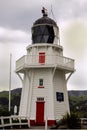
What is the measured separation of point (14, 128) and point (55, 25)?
12.7 m

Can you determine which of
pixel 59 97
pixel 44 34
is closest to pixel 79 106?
pixel 59 97

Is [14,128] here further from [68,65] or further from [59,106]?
[68,65]

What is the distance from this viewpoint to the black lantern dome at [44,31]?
32.3m

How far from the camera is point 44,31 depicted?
32.2 metres

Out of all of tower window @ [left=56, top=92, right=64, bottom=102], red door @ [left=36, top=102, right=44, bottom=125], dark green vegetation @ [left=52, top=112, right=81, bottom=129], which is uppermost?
tower window @ [left=56, top=92, right=64, bottom=102]

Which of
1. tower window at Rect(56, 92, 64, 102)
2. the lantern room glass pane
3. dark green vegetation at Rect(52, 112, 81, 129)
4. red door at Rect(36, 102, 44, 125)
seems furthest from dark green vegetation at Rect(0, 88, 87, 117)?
the lantern room glass pane

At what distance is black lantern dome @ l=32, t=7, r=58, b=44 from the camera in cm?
3228

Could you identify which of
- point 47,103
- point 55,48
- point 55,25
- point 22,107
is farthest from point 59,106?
point 55,25

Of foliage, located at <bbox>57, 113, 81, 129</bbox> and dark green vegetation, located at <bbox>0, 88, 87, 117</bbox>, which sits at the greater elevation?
dark green vegetation, located at <bbox>0, 88, 87, 117</bbox>

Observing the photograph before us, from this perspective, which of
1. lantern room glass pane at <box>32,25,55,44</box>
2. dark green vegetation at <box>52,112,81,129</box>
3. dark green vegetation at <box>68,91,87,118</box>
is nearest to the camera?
dark green vegetation at <box>52,112,81,129</box>

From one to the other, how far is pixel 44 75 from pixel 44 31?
182 inches

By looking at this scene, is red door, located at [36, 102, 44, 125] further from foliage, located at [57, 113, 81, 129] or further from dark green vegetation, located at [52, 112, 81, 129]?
foliage, located at [57, 113, 81, 129]

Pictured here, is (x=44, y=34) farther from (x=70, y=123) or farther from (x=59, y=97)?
(x=70, y=123)

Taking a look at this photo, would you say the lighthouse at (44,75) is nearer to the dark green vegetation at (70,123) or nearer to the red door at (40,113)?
the red door at (40,113)
